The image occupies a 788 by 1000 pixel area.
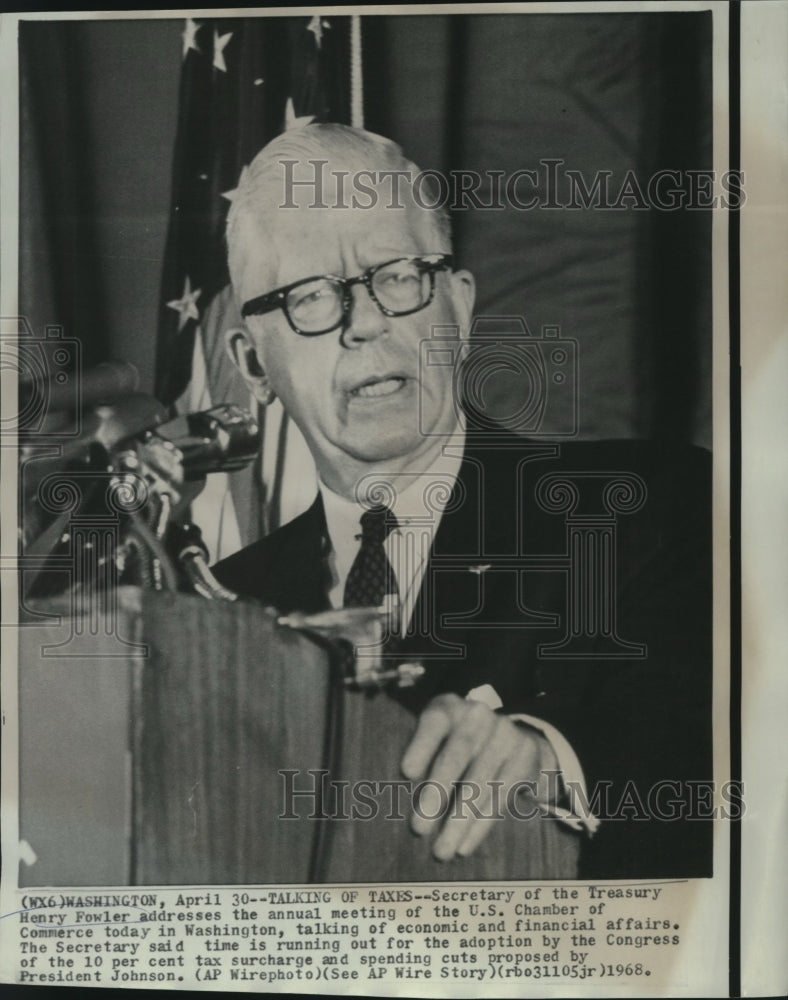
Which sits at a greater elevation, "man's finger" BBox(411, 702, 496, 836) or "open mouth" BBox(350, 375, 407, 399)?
"open mouth" BBox(350, 375, 407, 399)

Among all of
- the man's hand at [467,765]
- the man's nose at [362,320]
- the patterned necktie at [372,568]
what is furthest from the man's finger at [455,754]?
the man's nose at [362,320]

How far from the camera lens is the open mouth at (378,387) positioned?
1194mm

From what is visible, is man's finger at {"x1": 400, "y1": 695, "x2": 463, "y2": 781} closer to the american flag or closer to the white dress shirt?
the white dress shirt

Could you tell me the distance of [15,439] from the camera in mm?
1204

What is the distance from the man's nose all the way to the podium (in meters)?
0.35

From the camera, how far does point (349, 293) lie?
3.91 feet

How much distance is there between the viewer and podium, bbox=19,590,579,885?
3.90ft

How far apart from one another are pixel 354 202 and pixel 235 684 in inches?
23.6
